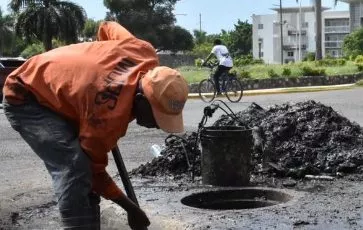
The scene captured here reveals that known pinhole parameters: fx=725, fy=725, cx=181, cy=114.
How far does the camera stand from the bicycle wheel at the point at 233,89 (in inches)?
771

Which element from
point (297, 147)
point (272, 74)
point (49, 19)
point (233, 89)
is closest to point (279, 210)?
point (297, 147)

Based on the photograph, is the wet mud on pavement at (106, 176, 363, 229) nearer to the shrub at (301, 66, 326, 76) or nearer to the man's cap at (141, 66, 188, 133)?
the man's cap at (141, 66, 188, 133)

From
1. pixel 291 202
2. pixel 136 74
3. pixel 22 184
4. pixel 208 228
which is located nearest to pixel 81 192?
pixel 136 74

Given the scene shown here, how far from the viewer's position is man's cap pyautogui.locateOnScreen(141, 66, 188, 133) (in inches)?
127

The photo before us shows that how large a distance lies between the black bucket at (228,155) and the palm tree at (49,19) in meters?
41.1

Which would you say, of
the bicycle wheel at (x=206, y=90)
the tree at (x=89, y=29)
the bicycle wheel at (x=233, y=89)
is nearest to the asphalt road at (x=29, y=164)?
the bicycle wheel at (x=233, y=89)

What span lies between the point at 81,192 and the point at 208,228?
2207mm

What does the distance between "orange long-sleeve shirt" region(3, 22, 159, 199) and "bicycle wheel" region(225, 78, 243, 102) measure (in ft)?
52.4

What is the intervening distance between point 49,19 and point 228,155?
139 ft

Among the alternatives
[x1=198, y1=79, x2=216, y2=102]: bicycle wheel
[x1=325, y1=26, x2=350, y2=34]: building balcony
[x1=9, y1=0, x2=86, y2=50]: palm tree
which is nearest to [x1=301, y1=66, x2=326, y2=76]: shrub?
[x1=198, y1=79, x2=216, y2=102]: bicycle wheel

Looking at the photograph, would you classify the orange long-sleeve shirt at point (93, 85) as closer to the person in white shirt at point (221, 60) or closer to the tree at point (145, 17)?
the person in white shirt at point (221, 60)

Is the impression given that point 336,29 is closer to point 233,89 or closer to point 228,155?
point 233,89

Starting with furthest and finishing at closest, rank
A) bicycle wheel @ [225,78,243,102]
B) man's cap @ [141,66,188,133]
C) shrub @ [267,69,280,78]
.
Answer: shrub @ [267,69,280,78] → bicycle wheel @ [225,78,243,102] → man's cap @ [141,66,188,133]

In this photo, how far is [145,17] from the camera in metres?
49.8
